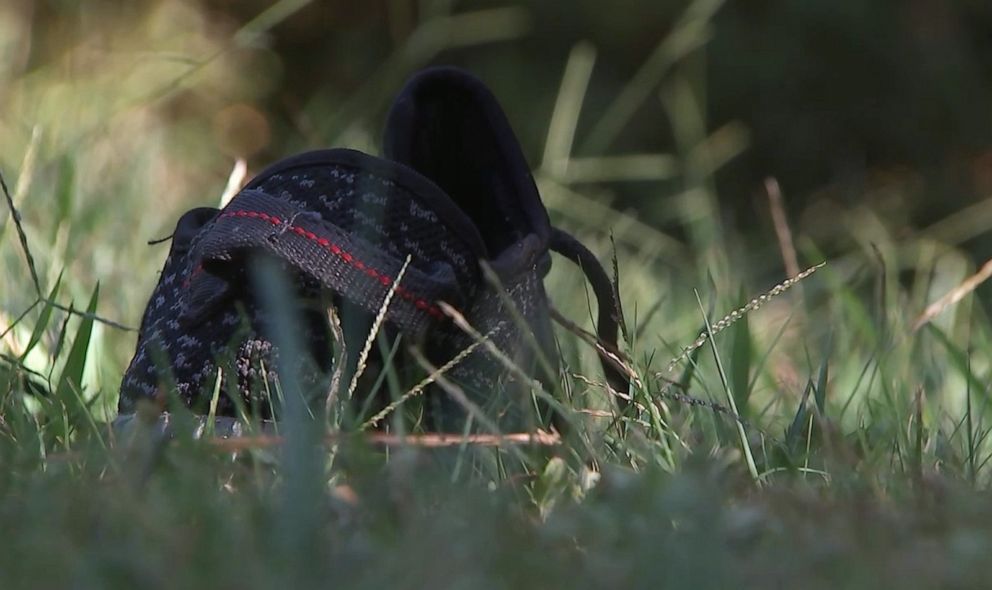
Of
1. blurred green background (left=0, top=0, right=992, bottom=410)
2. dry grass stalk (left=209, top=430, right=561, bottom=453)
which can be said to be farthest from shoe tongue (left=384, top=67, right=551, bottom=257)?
blurred green background (left=0, top=0, right=992, bottom=410)

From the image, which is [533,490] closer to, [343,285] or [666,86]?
[343,285]

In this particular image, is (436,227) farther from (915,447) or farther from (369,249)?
(915,447)

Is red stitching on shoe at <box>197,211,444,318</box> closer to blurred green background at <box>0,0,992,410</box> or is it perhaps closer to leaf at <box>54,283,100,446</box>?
leaf at <box>54,283,100,446</box>

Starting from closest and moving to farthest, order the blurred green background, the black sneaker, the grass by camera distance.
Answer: the grass → the black sneaker → the blurred green background

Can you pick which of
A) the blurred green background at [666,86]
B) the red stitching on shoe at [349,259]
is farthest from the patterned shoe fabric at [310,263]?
the blurred green background at [666,86]

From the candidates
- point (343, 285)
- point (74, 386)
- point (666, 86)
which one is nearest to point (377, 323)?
point (343, 285)

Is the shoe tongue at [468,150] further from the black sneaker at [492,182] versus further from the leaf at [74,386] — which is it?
the leaf at [74,386]

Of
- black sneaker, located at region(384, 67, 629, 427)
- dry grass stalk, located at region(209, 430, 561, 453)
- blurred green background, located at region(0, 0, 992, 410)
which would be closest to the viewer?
dry grass stalk, located at region(209, 430, 561, 453)

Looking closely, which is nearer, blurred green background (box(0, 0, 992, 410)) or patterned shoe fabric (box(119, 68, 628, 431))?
patterned shoe fabric (box(119, 68, 628, 431))
